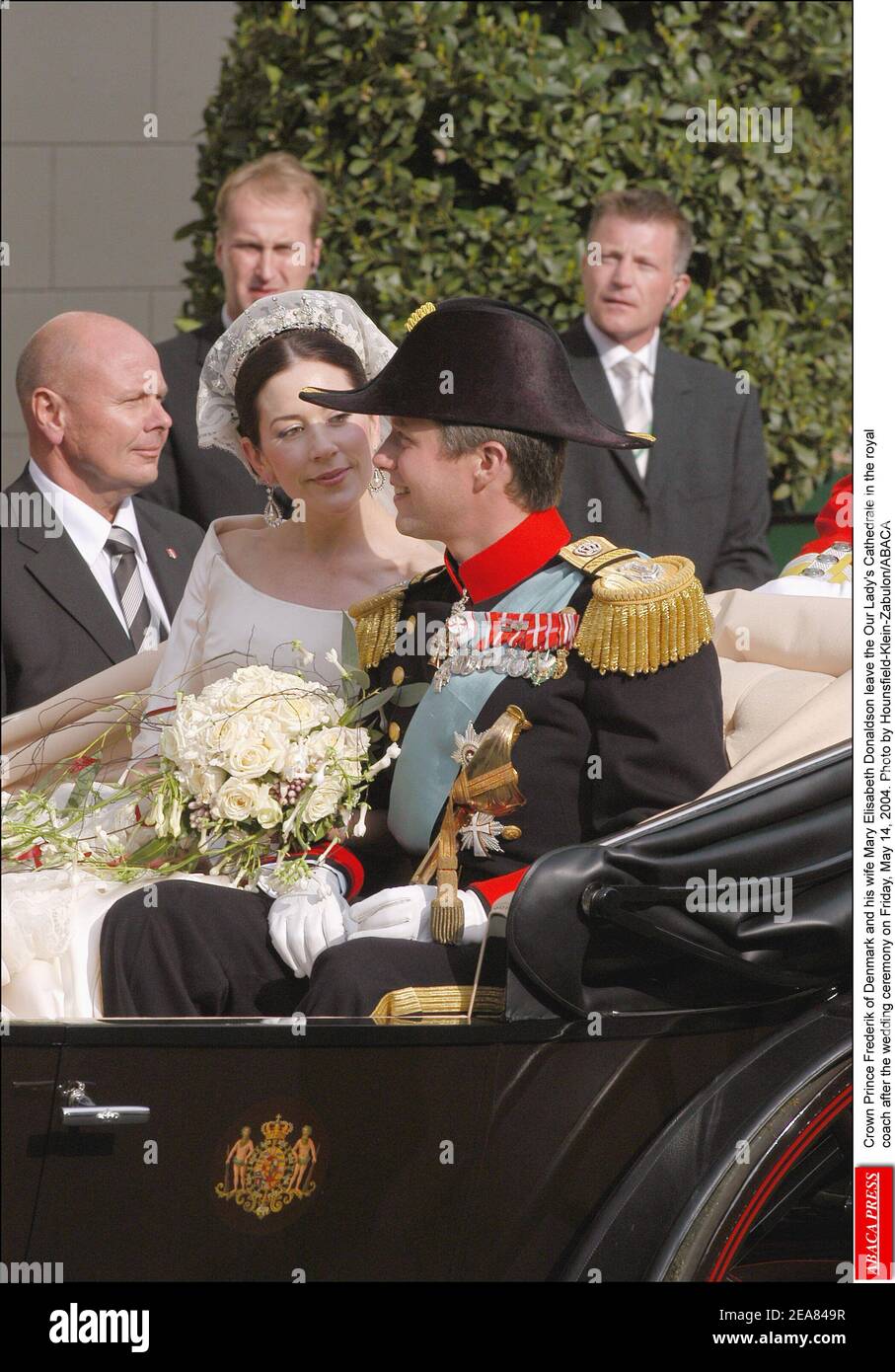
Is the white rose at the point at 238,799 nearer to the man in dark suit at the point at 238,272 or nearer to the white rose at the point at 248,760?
the white rose at the point at 248,760

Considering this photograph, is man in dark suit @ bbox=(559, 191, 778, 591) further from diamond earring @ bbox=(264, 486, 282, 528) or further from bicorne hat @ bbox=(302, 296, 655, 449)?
bicorne hat @ bbox=(302, 296, 655, 449)

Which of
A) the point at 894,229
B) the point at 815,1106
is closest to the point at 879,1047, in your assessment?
the point at 815,1106

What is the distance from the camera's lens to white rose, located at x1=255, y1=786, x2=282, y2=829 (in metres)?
2.58

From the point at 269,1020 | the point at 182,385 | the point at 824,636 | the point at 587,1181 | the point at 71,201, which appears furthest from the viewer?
the point at 71,201

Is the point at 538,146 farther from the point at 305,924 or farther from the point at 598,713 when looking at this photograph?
the point at 305,924

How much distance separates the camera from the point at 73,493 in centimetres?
324

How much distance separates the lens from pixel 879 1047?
2.51m

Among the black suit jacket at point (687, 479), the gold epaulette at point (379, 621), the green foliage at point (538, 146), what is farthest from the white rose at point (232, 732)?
the green foliage at point (538, 146)

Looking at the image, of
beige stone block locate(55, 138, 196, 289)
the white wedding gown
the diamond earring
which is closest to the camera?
the white wedding gown

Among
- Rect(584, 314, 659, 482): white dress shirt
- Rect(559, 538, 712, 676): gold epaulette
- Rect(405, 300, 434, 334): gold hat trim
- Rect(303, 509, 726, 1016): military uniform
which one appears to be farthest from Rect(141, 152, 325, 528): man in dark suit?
Rect(559, 538, 712, 676): gold epaulette

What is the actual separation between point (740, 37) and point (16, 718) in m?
3.52

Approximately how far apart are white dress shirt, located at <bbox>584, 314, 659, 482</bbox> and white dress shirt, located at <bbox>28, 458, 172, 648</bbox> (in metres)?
1.63

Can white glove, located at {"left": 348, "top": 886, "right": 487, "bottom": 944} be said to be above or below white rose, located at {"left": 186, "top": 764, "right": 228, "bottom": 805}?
below

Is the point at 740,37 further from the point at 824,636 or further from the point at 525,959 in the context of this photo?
the point at 525,959
